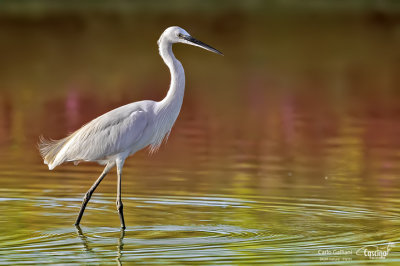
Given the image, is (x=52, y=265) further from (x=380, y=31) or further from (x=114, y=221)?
(x=380, y=31)

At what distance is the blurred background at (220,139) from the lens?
9484 mm

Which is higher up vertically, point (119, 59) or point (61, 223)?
A: point (119, 59)

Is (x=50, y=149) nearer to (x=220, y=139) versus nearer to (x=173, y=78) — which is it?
(x=173, y=78)

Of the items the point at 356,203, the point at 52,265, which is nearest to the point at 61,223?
the point at 52,265

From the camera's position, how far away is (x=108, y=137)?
34.4 ft

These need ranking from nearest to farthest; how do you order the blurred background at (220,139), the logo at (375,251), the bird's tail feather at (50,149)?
the logo at (375,251) → the blurred background at (220,139) → the bird's tail feather at (50,149)

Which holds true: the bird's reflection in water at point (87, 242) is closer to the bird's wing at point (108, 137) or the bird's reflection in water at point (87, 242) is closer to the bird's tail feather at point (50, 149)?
the bird's wing at point (108, 137)

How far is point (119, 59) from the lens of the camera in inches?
1161

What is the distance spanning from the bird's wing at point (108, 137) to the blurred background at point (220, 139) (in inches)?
23.0

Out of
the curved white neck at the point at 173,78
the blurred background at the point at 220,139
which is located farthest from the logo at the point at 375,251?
the curved white neck at the point at 173,78

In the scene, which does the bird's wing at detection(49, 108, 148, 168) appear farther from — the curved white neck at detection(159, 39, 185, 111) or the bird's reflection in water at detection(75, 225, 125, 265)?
the bird's reflection in water at detection(75, 225, 125, 265)

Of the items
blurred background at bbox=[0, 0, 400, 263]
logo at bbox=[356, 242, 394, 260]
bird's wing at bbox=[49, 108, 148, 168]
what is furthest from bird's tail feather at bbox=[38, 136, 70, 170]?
logo at bbox=[356, 242, 394, 260]

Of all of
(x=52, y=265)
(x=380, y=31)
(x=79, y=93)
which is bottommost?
(x=52, y=265)

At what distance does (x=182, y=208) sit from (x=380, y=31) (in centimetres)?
2761
